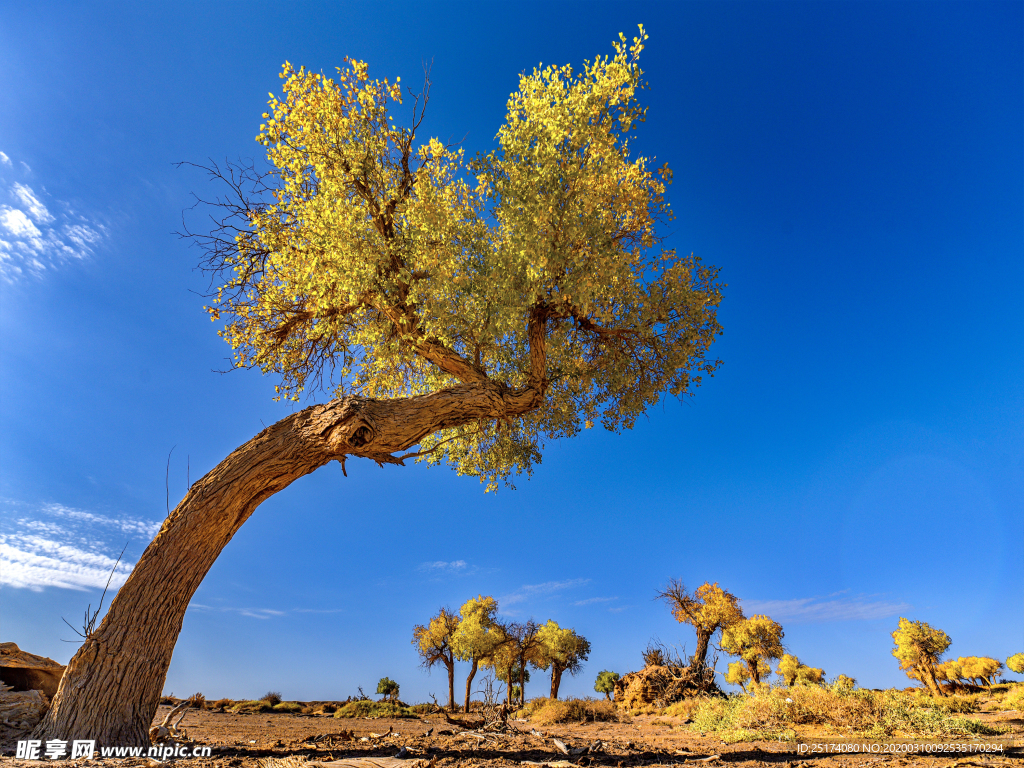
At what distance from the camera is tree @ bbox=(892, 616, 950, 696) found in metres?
25.9

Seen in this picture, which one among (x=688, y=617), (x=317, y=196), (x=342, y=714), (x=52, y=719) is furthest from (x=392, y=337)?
(x=688, y=617)

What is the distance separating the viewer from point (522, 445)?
1252 cm

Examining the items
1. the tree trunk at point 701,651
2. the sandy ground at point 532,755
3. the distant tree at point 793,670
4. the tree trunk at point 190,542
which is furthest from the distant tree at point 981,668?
the tree trunk at point 190,542

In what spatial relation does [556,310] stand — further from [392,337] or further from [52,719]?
[52,719]

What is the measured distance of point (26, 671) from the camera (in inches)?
281

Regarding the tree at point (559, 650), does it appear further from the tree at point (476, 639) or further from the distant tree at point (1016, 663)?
the distant tree at point (1016, 663)

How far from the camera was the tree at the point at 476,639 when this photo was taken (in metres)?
28.0

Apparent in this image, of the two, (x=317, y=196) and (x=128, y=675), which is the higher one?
(x=317, y=196)

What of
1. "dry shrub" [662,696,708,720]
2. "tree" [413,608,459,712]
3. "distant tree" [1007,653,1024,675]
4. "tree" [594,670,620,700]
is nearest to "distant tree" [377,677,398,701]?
"tree" [413,608,459,712]

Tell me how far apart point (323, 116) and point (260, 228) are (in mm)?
2655

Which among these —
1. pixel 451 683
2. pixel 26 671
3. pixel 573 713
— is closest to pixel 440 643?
pixel 451 683

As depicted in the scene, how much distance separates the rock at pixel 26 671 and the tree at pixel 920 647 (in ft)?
118

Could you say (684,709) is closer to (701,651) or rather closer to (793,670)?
(701,651)

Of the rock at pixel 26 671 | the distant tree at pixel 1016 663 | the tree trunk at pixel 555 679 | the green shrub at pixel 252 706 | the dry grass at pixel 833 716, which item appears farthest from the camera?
the tree trunk at pixel 555 679
